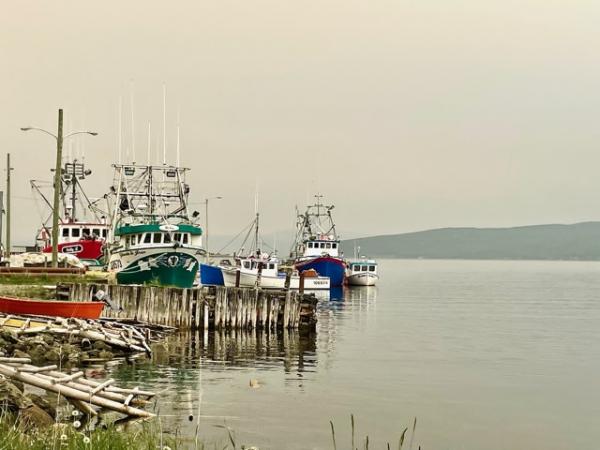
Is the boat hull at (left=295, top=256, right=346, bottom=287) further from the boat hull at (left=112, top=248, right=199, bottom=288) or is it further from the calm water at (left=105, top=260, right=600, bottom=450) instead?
the boat hull at (left=112, top=248, right=199, bottom=288)

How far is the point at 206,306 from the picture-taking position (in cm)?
3941

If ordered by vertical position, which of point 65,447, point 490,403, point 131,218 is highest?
point 131,218

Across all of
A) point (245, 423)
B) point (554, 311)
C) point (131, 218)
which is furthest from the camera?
point (554, 311)

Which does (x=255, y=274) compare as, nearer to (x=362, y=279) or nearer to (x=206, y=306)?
(x=362, y=279)

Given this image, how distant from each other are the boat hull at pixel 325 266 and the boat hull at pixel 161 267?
52772mm

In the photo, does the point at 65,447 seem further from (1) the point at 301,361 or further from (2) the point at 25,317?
(1) the point at 301,361

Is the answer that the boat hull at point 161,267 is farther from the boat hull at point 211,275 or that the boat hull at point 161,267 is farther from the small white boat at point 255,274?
the boat hull at point 211,275

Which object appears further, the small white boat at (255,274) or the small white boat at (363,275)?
the small white boat at (363,275)

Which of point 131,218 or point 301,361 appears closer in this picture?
point 301,361

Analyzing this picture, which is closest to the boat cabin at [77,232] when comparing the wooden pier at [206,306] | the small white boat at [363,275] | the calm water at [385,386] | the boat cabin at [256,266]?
the boat cabin at [256,266]

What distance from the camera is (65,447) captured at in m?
10.6

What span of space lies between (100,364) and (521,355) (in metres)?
22.4

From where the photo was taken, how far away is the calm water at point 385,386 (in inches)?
854

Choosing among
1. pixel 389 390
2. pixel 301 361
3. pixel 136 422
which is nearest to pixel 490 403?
pixel 389 390
